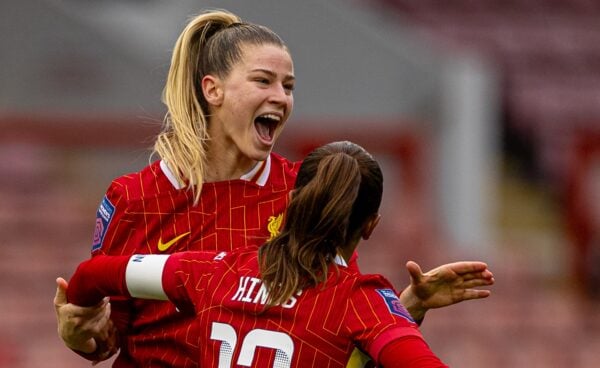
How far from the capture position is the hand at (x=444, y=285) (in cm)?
344

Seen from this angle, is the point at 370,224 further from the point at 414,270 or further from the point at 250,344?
the point at 250,344

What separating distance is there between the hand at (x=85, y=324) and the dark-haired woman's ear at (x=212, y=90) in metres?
0.63

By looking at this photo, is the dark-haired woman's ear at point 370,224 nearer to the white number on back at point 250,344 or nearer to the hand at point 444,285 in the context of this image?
the hand at point 444,285

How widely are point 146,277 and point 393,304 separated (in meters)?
0.65

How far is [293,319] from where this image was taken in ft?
10.4

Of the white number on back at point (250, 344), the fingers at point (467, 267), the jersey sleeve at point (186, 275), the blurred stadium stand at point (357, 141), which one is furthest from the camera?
the blurred stadium stand at point (357, 141)

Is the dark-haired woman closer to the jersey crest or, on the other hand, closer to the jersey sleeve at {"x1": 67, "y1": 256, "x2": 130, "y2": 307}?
the jersey sleeve at {"x1": 67, "y1": 256, "x2": 130, "y2": 307}

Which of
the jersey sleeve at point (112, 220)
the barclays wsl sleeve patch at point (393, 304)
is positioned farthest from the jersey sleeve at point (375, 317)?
the jersey sleeve at point (112, 220)

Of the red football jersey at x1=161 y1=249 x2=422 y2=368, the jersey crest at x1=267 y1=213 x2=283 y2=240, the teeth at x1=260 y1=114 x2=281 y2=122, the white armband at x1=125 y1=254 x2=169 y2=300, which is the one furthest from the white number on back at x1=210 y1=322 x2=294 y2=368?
the teeth at x1=260 y1=114 x2=281 y2=122

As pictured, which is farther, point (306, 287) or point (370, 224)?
point (370, 224)

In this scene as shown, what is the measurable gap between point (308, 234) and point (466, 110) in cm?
740

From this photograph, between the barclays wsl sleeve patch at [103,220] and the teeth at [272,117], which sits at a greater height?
the teeth at [272,117]

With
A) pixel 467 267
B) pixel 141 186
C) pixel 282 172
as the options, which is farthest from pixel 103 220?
pixel 467 267

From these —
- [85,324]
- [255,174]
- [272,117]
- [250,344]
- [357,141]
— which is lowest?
[250,344]
